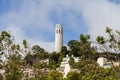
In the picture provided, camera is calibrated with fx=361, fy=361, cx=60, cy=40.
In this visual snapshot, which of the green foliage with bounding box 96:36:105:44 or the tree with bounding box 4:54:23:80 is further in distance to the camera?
the tree with bounding box 4:54:23:80

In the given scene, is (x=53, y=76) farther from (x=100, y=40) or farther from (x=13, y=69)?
(x=100, y=40)

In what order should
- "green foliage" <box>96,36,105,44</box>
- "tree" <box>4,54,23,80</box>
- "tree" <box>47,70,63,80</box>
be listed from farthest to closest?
"tree" <box>47,70,63,80</box>, "tree" <box>4,54,23,80</box>, "green foliage" <box>96,36,105,44</box>

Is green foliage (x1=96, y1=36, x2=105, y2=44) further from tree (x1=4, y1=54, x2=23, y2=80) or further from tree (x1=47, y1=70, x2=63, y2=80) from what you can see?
tree (x1=47, y1=70, x2=63, y2=80)

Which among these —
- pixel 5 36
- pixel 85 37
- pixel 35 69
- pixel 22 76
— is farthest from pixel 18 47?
pixel 85 37

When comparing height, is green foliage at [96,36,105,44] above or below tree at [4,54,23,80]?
below

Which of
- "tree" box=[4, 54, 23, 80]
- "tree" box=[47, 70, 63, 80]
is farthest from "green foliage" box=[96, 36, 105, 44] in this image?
"tree" box=[47, 70, 63, 80]

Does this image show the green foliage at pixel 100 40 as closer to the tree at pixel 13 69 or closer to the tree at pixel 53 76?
the tree at pixel 13 69

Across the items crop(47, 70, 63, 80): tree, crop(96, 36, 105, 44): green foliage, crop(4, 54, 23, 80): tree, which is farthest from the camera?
crop(47, 70, 63, 80): tree

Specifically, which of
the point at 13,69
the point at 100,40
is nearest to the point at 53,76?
the point at 13,69

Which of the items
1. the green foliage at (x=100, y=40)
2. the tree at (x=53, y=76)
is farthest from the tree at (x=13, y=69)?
the green foliage at (x=100, y=40)

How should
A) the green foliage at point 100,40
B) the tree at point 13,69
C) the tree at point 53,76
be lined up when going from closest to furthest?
the green foliage at point 100,40, the tree at point 13,69, the tree at point 53,76

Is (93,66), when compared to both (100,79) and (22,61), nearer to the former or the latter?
(100,79)

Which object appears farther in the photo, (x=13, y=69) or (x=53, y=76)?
(x=53, y=76)

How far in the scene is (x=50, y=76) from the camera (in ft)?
86.1
